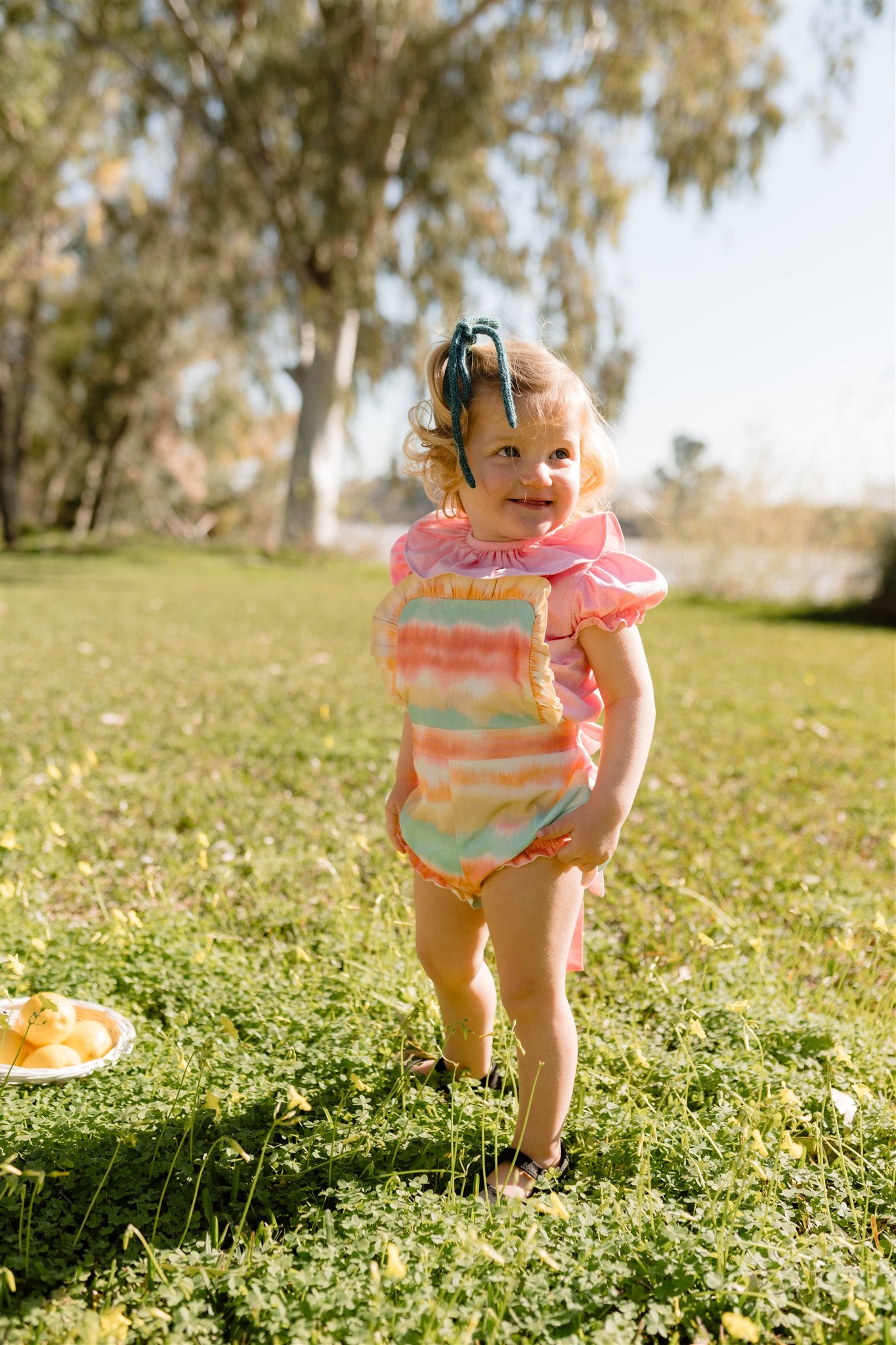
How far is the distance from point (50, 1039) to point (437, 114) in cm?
1603

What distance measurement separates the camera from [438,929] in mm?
2061

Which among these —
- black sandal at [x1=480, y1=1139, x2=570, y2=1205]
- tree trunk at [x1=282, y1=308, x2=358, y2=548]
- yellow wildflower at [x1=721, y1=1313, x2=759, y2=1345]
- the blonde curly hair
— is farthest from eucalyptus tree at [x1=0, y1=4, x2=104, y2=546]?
yellow wildflower at [x1=721, y1=1313, x2=759, y2=1345]

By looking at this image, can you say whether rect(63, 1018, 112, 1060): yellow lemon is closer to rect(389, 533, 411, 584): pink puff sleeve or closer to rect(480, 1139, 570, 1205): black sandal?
rect(480, 1139, 570, 1205): black sandal

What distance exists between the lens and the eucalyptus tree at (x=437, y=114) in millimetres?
14836

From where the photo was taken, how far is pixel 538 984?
1.87 meters

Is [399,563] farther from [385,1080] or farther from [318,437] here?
[318,437]

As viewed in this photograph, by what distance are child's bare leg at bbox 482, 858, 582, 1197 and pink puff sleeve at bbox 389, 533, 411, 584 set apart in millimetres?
639

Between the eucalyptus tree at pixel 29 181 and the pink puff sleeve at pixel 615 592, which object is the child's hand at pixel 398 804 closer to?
the pink puff sleeve at pixel 615 592

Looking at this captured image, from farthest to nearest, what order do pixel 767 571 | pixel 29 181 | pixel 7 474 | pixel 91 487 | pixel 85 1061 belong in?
1. pixel 91 487
2. pixel 7 474
3. pixel 29 181
4. pixel 767 571
5. pixel 85 1061

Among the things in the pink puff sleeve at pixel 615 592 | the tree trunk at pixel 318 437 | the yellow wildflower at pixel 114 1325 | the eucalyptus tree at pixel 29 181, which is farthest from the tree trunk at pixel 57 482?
the yellow wildflower at pixel 114 1325

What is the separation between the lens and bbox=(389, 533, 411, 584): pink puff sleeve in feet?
6.84

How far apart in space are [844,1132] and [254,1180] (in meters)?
1.21

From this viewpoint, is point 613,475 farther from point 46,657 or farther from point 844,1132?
point 46,657

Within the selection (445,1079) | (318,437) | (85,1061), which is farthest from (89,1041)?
(318,437)
